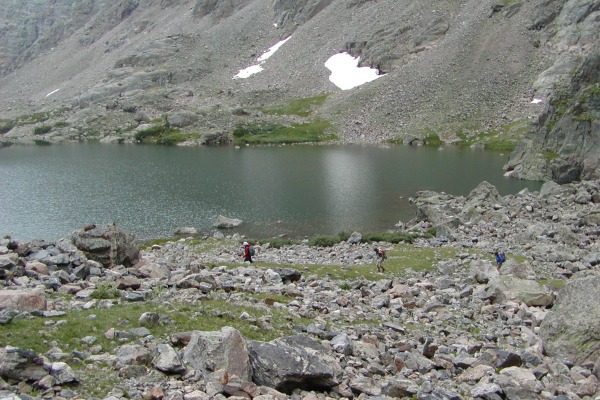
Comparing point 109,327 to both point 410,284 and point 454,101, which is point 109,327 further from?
point 454,101

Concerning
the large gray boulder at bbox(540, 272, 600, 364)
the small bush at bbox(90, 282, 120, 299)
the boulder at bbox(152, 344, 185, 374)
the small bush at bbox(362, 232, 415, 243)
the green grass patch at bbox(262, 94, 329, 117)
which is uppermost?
the green grass patch at bbox(262, 94, 329, 117)

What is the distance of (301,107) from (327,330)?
136 metres

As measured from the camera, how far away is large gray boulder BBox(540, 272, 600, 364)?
17.3 metres

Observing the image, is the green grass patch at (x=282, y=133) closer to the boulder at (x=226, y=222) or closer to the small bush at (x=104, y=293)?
the boulder at (x=226, y=222)

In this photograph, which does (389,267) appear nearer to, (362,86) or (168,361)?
(168,361)

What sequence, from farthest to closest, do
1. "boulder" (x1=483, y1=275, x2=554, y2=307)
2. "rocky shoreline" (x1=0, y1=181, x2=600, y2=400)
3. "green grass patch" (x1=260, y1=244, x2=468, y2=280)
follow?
"green grass patch" (x1=260, y1=244, x2=468, y2=280), "boulder" (x1=483, y1=275, x2=554, y2=307), "rocky shoreline" (x1=0, y1=181, x2=600, y2=400)

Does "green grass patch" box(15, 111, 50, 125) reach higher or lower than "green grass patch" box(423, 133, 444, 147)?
higher

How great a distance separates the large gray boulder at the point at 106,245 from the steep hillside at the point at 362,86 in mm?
99416

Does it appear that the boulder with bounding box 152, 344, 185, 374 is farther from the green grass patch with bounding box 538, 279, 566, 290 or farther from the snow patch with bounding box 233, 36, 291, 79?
the snow patch with bounding box 233, 36, 291, 79

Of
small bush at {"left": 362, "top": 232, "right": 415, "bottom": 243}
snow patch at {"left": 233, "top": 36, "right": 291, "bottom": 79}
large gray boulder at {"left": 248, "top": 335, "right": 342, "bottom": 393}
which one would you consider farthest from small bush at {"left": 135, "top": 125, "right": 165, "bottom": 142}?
large gray boulder at {"left": 248, "top": 335, "right": 342, "bottom": 393}

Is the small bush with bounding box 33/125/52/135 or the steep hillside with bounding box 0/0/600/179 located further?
the small bush with bounding box 33/125/52/135

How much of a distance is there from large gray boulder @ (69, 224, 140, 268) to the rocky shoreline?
3.0 inches

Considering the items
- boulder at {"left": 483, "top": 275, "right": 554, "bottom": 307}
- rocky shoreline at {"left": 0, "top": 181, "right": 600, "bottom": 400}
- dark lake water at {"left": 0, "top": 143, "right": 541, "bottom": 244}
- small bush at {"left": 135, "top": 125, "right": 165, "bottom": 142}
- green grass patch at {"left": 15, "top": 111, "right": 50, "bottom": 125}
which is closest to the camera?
rocky shoreline at {"left": 0, "top": 181, "right": 600, "bottom": 400}

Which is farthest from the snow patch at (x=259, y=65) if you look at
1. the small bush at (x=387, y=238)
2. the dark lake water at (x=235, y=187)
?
the small bush at (x=387, y=238)
